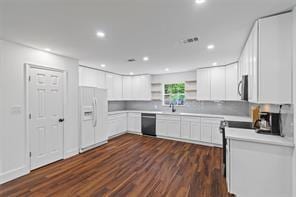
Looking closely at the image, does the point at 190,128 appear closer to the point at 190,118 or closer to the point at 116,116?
the point at 190,118

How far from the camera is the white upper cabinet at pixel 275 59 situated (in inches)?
69.9

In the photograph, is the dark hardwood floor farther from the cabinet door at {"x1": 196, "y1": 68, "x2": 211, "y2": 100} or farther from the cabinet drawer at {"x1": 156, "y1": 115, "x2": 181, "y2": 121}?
the cabinet door at {"x1": 196, "y1": 68, "x2": 211, "y2": 100}

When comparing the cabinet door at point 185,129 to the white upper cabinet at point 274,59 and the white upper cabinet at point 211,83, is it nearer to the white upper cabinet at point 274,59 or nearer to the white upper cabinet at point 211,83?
the white upper cabinet at point 211,83

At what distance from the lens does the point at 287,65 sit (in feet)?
5.83

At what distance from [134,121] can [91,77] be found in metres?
2.49

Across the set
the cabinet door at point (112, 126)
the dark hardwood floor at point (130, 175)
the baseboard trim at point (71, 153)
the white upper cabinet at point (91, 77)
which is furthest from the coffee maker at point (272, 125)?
the white upper cabinet at point (91, 77)

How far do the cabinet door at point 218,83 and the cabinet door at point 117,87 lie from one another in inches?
145

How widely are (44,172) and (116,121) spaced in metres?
2.96

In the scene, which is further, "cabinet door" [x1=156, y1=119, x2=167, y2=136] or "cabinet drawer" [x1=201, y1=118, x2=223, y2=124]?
"cabinet door" [x1=156, y1=119, x2=167, y2=136]

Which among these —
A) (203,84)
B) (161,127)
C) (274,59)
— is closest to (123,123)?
(161,127)

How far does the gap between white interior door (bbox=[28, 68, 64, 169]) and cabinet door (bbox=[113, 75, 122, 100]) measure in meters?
2.56

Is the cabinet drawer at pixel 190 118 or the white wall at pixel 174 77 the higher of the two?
the white wall at pixel 174 77

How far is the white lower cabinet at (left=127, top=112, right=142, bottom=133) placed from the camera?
6.09 meters

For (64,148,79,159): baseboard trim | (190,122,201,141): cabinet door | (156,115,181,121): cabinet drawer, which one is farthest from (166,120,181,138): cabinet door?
(64,148,79,159): baseboard trim
